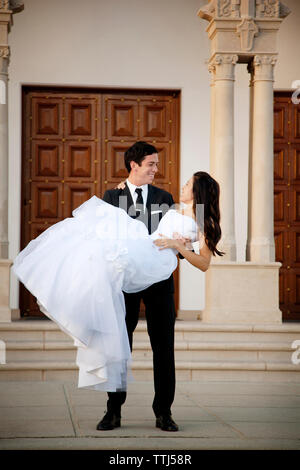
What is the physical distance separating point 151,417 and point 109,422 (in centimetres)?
67

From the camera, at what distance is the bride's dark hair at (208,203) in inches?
222

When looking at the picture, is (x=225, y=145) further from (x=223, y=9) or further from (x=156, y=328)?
(x=156, y=328)

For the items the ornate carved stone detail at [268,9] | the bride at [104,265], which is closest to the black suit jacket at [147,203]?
the bride at [104,265]

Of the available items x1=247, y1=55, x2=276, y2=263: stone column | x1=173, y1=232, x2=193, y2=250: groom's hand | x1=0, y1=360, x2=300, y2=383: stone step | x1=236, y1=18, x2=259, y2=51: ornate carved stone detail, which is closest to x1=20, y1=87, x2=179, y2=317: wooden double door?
x1=247, y1=55, x2=276, y2=263: stone column

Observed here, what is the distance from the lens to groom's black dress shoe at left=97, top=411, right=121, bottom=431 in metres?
5.60

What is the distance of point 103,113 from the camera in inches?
431

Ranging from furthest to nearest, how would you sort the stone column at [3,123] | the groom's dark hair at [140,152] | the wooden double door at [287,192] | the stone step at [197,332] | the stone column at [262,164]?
the wooden double door at [287,192] < the stone column at [262,164] < the stone column at [3,123] < the stone step at [197,332] < the groom's dark hair at [140,152]

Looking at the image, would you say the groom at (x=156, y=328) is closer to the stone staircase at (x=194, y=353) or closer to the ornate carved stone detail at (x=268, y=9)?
the stone staircase at (x=194, y=353)

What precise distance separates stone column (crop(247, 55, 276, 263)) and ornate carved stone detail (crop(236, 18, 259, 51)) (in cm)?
18

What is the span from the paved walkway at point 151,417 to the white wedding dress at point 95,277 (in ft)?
1.44

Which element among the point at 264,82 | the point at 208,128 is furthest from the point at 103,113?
the point at 264,82
